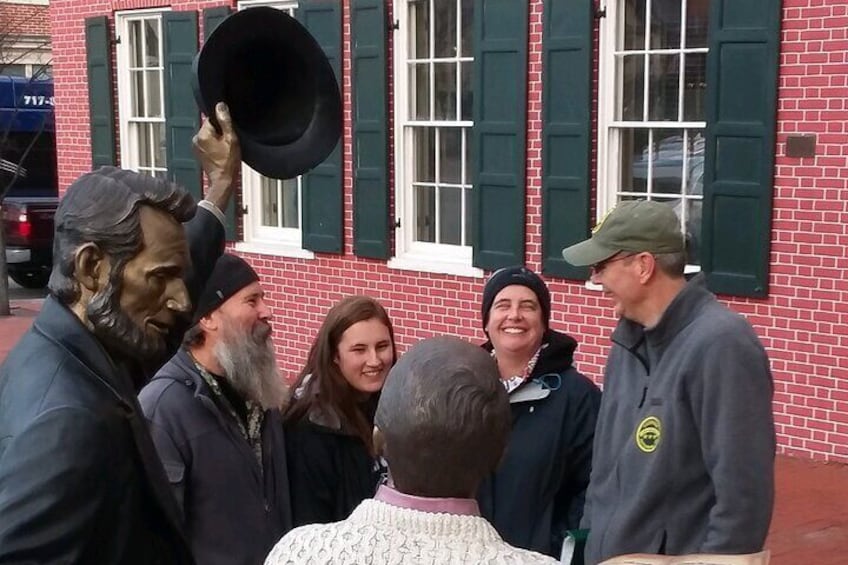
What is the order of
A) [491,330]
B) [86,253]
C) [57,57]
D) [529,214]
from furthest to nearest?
[57,57] < [529,214] < [491,330] < [86,253]

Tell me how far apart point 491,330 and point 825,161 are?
384 cm

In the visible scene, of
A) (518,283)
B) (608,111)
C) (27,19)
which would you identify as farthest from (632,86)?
(27,19)

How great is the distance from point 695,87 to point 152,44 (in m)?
6.15

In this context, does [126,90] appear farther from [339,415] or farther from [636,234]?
[636,234]

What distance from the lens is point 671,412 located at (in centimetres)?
296

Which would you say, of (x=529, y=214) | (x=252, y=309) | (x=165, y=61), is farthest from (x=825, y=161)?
(x=165, y=61)

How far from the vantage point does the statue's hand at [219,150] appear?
2.73 metres

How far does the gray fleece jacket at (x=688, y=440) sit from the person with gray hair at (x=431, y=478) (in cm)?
127

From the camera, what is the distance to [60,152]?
43.3ft

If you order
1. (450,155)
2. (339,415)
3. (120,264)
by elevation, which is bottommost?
(339,415)

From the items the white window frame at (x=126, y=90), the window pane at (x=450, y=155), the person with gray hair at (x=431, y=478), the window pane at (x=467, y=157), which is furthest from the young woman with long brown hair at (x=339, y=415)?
the white window frame at (x=126, y=90)

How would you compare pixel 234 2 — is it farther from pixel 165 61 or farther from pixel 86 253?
pixel 86 253

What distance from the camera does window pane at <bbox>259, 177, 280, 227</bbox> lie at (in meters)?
10.7

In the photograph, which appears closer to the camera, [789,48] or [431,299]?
[789,48]
